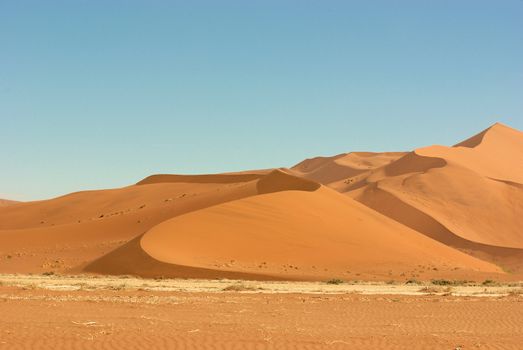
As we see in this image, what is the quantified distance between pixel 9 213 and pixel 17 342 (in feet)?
198

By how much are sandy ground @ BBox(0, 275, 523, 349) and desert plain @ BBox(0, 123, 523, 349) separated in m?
0.05

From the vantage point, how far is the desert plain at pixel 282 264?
1331 centimetres

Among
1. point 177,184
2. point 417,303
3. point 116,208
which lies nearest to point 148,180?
point 177,184

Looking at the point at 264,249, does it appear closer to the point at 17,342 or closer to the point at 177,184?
the point at 17,342

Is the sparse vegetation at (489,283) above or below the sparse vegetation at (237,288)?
below

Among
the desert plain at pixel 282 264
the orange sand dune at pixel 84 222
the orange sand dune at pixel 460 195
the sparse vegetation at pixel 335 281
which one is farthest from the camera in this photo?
the orange sand dune at pixel 460 195

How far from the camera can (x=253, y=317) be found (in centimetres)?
1596

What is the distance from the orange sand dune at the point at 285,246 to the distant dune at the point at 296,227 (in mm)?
64

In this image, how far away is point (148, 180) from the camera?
84.2 m

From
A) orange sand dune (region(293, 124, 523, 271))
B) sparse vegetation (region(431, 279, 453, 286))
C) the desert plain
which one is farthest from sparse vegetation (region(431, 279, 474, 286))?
orange sand dune (region(293, 124, 523, 271))

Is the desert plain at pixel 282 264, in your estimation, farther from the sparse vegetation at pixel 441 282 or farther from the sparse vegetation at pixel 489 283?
the sparse vegetation at pixel 441 282

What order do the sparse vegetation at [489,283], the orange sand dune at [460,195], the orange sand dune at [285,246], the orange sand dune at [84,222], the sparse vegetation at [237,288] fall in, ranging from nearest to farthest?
1. the sparse vegetation at [237,288]
2. the sparse vegetation at [489,283]
3. the orange sand dune at [285,246]
4. the orange sand dune at [84,222]
5. the orange sand dune at [460,195]

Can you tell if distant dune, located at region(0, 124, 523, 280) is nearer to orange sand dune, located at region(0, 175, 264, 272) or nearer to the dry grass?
orange sand dune, located at region(0, 175, 264, 272)

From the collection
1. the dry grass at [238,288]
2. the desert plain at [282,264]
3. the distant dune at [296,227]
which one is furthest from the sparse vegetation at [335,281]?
the dry grass at [238,288]
